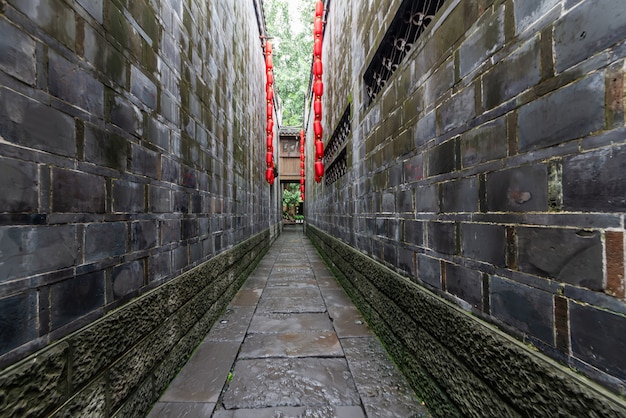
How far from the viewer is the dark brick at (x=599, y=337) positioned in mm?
919

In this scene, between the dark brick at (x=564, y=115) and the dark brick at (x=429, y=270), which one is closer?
the dark brick at (x=564, y=115)

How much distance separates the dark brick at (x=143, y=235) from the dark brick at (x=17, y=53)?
3.45 ft

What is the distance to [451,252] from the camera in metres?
1.88

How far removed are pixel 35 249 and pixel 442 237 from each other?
228 cm

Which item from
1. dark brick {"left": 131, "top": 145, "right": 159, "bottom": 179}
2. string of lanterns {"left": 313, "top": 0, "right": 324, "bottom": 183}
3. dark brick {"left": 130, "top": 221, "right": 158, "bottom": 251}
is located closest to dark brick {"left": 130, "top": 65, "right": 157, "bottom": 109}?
dark brick {"left": 131, "top": 145, "right": 159, "bottom": 179}

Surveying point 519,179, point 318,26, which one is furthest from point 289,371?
point 318,26

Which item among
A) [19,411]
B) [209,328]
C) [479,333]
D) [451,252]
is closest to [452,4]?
[451,252]

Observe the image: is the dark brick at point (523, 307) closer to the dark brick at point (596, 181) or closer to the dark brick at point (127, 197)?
the dark brick at point (596, 181)

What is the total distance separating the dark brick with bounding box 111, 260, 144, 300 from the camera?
1.75m

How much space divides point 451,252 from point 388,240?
3.90 feet

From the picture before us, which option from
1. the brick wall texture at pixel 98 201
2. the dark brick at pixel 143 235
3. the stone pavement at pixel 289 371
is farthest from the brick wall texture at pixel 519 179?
the dark brick at pixel 143 235

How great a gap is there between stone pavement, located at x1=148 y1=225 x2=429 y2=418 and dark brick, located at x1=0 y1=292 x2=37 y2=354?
1.22 m

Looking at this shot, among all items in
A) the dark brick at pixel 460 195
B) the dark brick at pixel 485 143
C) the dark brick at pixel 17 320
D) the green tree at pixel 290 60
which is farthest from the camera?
the green tree at pixel 290 60

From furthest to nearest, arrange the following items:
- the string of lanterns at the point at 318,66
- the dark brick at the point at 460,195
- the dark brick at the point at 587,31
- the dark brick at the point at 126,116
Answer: the string of lanterns at the point at 318,66 → the dark brick at the point at 126,116 → the dark brick at the point at 460,195 → the dark brick at the point at 587,31
